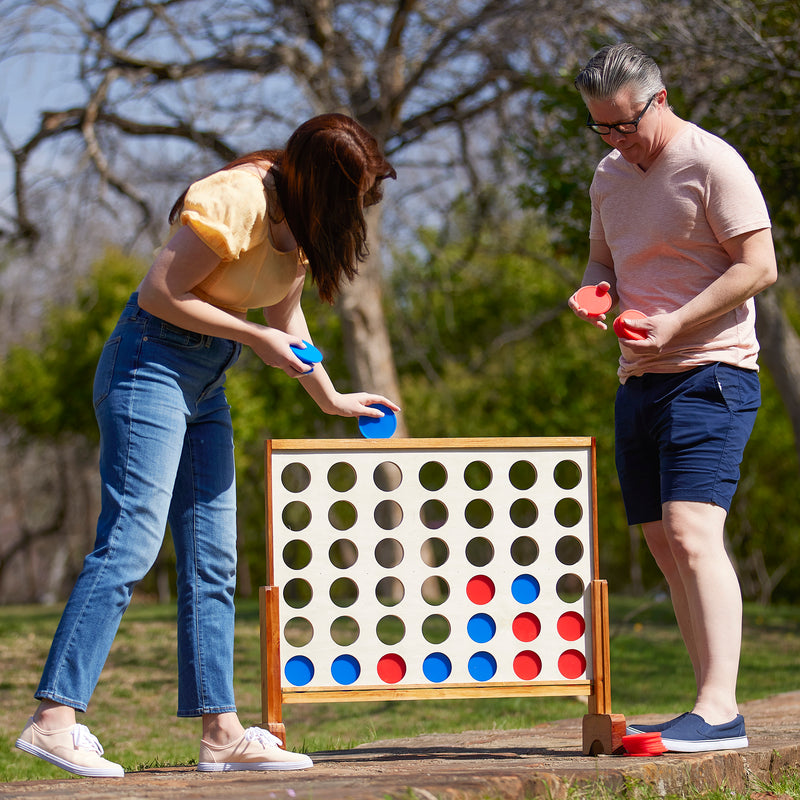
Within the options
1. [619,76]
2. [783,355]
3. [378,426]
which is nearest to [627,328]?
[619,76]

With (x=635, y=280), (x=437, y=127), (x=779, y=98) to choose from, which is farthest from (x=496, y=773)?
(x=437, y=127)

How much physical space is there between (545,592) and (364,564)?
49cm

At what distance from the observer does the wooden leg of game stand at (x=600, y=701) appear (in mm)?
2532

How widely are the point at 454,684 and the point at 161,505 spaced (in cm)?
90

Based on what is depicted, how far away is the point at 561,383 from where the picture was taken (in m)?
12.9

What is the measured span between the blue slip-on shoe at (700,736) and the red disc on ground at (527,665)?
408 mm

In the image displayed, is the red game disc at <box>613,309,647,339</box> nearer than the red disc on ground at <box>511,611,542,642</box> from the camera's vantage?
Yes

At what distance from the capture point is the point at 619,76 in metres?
2.43

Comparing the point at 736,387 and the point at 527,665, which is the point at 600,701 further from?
the point at 736,387

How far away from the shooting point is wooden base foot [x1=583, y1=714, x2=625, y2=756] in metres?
2.53

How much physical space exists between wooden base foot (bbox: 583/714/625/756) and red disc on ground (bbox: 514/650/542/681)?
6.8 inches

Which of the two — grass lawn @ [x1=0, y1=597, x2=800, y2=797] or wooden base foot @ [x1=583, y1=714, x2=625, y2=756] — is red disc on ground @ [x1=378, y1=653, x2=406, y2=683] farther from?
grass lawn @ [x1=0, y1=597, x2=800, y2=797]

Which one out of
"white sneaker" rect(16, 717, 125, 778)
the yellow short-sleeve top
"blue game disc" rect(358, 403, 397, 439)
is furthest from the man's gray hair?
"white sneaker" rect(16, 717, 125, 778)

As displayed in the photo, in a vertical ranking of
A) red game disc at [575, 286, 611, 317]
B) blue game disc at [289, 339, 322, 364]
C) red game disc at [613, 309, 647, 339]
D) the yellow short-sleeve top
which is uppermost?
the yellow short-sleeve top
